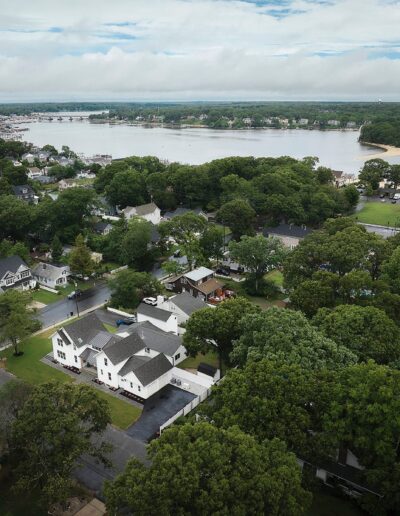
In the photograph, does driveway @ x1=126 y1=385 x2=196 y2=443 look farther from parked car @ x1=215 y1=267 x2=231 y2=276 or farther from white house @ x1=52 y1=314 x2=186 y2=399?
parked car @ x1=215 y1=267 x2=231 y2=276

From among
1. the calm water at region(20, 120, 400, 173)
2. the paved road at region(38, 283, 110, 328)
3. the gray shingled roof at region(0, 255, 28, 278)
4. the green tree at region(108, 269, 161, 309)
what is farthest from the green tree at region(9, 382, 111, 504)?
the calm water at region(20, 120, 400, 173)

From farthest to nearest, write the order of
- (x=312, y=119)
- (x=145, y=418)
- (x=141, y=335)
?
(x=312, y=119), (x=141, y=335), (x=145, y=418)

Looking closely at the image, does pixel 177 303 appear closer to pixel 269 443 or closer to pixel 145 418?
pixel 145 418

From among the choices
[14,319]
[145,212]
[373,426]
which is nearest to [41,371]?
[14,319]

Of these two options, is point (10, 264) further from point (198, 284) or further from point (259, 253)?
point (259, 253)

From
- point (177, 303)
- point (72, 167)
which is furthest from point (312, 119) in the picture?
point (177, 303)

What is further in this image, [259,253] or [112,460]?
[259,253]

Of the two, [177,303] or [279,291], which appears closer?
[177,303]
